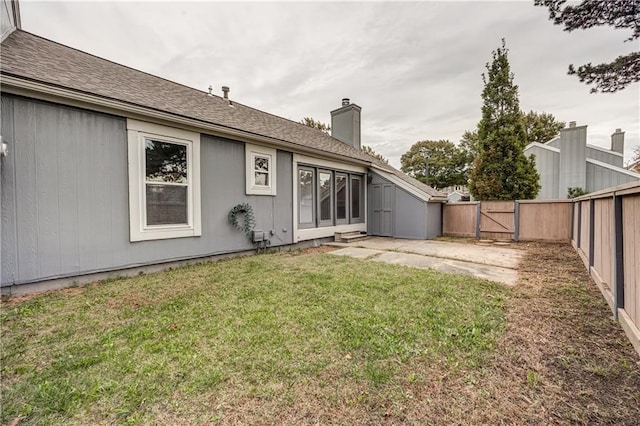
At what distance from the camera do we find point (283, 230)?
7656 millimetres

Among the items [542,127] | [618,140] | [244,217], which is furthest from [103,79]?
[542,127]

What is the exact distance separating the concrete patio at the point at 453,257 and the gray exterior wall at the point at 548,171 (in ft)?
30.5

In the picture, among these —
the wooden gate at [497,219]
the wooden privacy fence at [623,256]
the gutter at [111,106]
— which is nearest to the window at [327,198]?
the gutter at [111,106]

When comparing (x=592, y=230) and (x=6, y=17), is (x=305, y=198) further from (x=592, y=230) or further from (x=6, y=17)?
(x=6, y=17)

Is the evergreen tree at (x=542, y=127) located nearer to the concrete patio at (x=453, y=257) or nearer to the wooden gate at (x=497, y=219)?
the wooden gate at (x=497, y=219)

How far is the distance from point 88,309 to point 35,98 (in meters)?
3.25

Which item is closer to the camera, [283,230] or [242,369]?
[242,369]

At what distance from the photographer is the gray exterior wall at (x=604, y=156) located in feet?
46.9

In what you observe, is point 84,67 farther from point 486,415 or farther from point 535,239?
point 535,239

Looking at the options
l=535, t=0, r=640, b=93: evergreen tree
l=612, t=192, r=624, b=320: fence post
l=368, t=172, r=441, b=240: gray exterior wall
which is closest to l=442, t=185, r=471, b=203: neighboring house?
l=368, t=172, r=441, b=240: gray exterior wall

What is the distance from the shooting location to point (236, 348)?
2355 mm

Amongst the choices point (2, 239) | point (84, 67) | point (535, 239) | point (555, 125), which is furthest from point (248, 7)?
point (555, 125)

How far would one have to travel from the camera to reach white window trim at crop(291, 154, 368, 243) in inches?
314

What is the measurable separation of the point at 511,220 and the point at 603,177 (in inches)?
289
